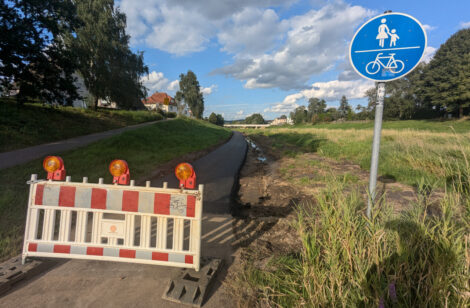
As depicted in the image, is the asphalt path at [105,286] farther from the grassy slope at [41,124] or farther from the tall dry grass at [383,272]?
the grassy slope at [41,124]

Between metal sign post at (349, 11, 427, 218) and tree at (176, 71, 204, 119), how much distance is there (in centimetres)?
5911

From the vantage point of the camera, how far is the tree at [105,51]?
2242 cm

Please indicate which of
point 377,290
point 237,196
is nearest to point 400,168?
point 237,196

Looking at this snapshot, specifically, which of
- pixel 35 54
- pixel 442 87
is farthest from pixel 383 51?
pixel 442 87

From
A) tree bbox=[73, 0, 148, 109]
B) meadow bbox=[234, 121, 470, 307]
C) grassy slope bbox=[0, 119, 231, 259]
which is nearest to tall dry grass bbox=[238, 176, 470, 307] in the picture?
meadow bbox=[234, 121, 470, 307]

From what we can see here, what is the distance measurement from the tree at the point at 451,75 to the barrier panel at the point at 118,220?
2051 inches

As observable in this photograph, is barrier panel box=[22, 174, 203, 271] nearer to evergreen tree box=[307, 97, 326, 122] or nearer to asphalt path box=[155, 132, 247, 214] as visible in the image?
asphalt path box=[155, 132, 247, 214]

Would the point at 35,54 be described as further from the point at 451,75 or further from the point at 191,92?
the point at 451,75

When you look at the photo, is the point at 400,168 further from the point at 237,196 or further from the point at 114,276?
the point at 114,276

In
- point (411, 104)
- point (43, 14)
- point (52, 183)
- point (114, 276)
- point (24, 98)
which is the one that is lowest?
point (114, 276)

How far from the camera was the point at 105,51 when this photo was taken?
918 inches

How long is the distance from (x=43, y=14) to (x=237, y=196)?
16.0 m

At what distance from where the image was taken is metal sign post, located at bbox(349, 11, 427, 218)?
2.19 metres

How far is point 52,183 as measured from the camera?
252 centimetres
